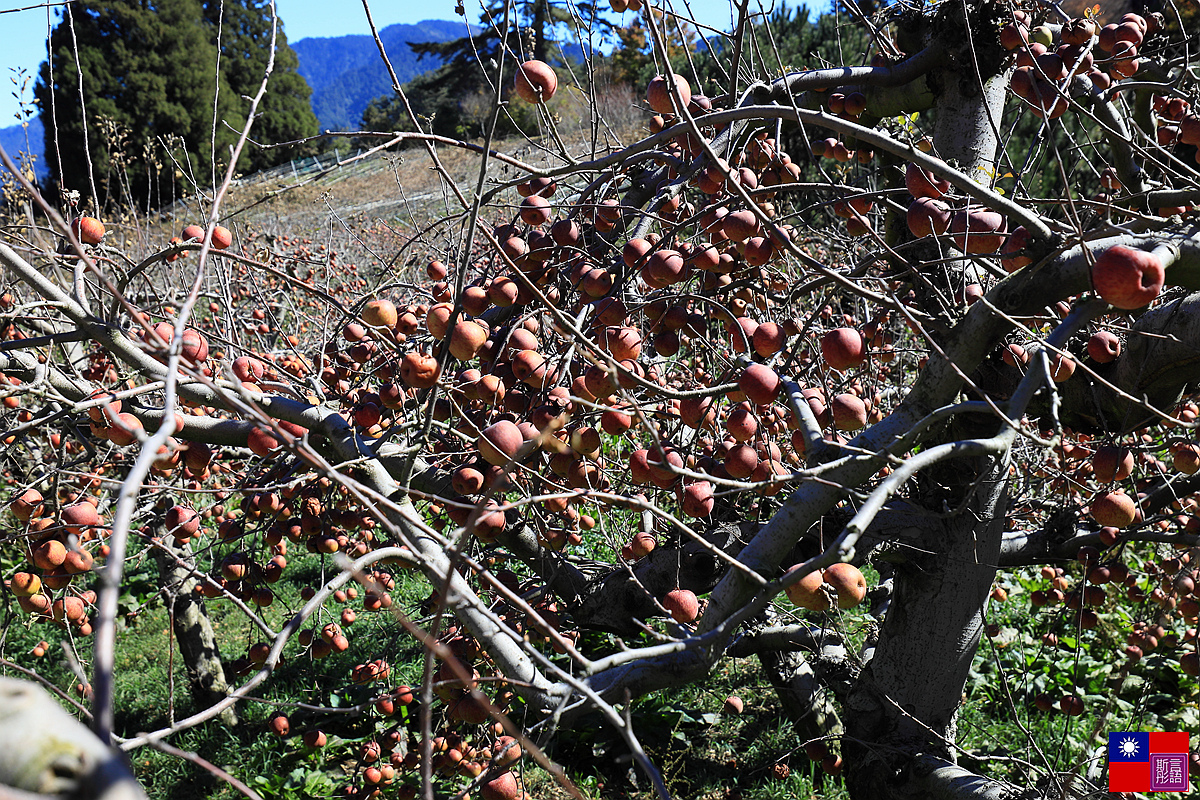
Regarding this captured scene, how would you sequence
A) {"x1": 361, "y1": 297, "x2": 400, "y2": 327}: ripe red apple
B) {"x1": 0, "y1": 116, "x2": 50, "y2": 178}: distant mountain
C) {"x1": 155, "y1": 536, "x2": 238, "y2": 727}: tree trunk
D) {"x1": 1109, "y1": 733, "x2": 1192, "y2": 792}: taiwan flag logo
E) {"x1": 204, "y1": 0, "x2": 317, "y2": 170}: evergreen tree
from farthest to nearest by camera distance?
{"x1": 204, "y1": 0, "x2": 317, "y2": 170}: evergreen tree → {"x1": 155, "y1": 536, "x2": 238, "y2": 727}: tree trunk → {"x1": 0, "y1": 116, "x2": 50, "y2": 178}: distant mountain → {"x1": 1109, "y1": 733, "x2": 1192, "y2": 792}: taiwan flag logo → {"x1": 361, "y1": 297, "x2": 400, "y2": 327}: ripe red apple

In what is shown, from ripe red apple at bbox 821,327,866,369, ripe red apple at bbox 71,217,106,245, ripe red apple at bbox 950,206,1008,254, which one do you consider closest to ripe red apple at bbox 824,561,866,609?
ripe red apple at bbox 821,327,866,369

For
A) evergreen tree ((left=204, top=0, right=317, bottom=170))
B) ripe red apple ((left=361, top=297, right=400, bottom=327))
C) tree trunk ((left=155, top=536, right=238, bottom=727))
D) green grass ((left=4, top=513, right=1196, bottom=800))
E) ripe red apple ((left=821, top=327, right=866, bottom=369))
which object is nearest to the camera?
ripe red apple ((left=821, top=327, right=866, bottom=369))

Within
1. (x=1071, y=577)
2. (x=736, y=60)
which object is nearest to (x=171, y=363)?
(x=736, y=60)

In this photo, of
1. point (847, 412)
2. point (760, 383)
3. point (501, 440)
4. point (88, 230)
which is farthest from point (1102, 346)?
point (88, 230)

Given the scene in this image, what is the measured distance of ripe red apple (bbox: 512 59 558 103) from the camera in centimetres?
188

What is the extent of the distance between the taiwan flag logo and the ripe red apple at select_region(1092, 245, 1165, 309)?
84.0 inches

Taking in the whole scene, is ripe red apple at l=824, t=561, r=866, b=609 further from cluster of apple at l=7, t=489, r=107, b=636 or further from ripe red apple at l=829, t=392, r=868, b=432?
cluster of apple at l=7, t=489, r=107, b=636

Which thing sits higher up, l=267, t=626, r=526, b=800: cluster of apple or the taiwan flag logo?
l=267, t=626, r=526, b=800: cluster of apple

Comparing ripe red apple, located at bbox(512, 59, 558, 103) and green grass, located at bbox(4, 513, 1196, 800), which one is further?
green grass, located at bbox(4, 513, 1196, 800)

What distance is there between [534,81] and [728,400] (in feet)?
3.30

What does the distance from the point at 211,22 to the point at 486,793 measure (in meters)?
23.5

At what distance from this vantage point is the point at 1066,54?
2131mm

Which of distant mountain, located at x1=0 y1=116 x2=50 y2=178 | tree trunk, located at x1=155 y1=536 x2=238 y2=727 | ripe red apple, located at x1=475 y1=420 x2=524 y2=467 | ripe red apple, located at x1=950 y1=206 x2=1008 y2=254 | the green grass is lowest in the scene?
the green grass

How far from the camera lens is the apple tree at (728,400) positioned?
1.40 metres
